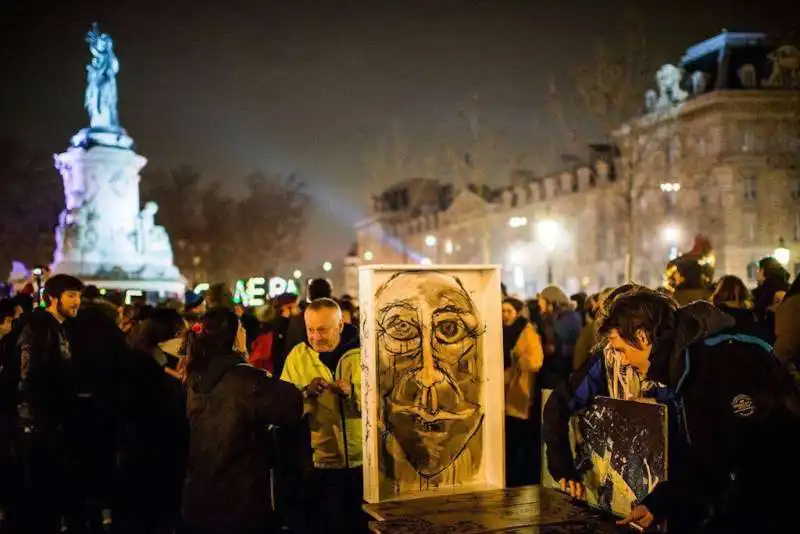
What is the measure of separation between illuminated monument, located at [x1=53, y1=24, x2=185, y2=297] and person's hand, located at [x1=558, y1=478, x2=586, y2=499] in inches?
1256

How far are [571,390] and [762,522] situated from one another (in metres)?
1.29

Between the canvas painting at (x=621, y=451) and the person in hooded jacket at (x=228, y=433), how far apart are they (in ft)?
5.30

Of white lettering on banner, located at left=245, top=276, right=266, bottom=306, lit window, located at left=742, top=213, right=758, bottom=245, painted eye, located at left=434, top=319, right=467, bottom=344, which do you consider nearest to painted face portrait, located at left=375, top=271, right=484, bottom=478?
painted eye, located at left=434, top=319, right=467, bottom=344

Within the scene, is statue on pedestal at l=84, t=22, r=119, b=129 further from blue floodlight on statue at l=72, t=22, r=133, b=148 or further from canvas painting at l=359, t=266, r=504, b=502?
canvas painting at l=359, t=266, r=504, b=502

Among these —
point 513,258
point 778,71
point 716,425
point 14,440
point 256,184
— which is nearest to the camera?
point 716,425

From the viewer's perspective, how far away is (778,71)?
155ft

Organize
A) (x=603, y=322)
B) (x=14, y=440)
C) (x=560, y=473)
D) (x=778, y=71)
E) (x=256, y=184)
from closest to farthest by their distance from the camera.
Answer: (x=603, y=322) < (x=560, y=473) < (x=14, y=440) < (x=778, y=71) < (x=256, y=184)

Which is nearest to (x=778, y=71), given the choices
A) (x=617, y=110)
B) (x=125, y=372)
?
(x=617, y=110)

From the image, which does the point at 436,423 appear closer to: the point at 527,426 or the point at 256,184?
the point at 527,426

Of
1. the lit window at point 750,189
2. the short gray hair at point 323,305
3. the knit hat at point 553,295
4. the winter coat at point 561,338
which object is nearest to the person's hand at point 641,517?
the short gray hair at point 323,305

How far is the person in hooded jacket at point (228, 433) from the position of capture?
184 inches

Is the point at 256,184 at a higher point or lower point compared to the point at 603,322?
higher

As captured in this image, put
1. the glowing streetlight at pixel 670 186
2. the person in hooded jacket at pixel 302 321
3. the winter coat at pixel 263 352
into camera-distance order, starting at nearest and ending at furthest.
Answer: the person in hooded jacket at pixel 302 321, the winter coat at pixel 263 352, the glowing streetlight at pixel 670 186

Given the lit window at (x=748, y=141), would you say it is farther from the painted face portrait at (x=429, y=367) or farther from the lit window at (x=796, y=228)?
the painted face portrait at (x=429, y=367)
